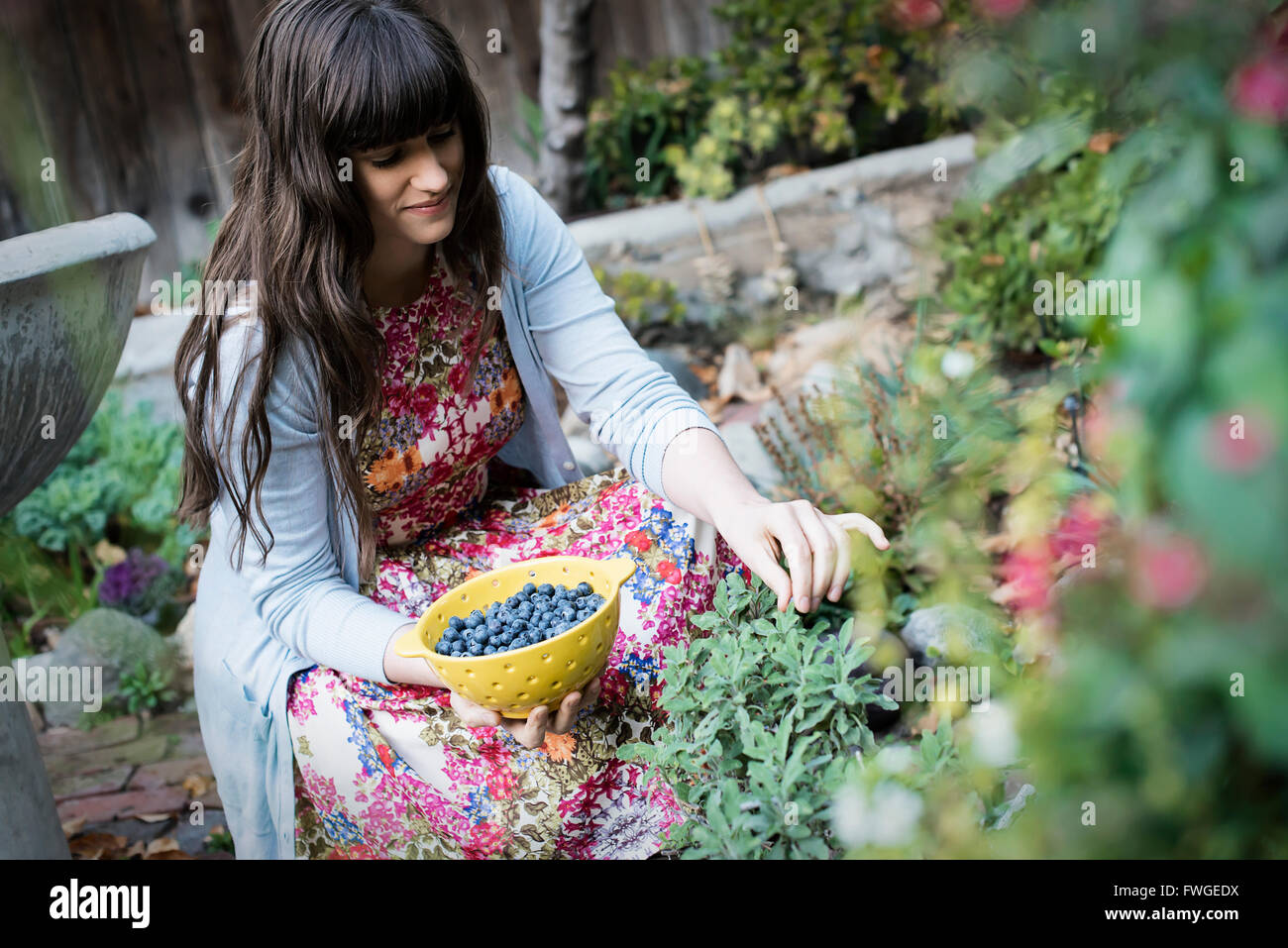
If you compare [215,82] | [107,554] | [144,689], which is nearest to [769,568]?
[144,689]

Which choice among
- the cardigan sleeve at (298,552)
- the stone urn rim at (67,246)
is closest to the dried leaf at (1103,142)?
the cardigan sleeve at (298,552)

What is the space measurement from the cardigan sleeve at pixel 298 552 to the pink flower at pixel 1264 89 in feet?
3.96

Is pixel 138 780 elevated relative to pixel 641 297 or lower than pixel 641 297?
lower

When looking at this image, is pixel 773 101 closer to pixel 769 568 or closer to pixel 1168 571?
pixel 769 568

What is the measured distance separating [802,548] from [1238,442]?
0.79 metres

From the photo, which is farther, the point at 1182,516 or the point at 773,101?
the point at 773,101

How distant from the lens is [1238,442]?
1.74ft

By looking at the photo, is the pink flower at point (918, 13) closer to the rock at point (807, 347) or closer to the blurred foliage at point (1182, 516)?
the rock at point (807, 347)

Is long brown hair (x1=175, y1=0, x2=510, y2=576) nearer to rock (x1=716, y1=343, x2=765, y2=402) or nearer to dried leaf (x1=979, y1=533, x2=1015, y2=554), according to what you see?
dried leaf (x1=979, y1=533, x2=1015, y2=554)

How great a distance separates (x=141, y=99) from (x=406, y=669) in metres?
3.34

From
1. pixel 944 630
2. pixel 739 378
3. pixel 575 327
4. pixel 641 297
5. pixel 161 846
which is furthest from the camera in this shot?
pixel 641 297

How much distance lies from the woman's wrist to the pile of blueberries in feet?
0.18

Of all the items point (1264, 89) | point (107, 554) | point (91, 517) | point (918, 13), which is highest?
point (918, 13)

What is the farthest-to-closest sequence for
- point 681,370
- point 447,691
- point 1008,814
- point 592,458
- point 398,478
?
point 681,370, point 592,458, point 398,478, point 447,691, point 1008,814
